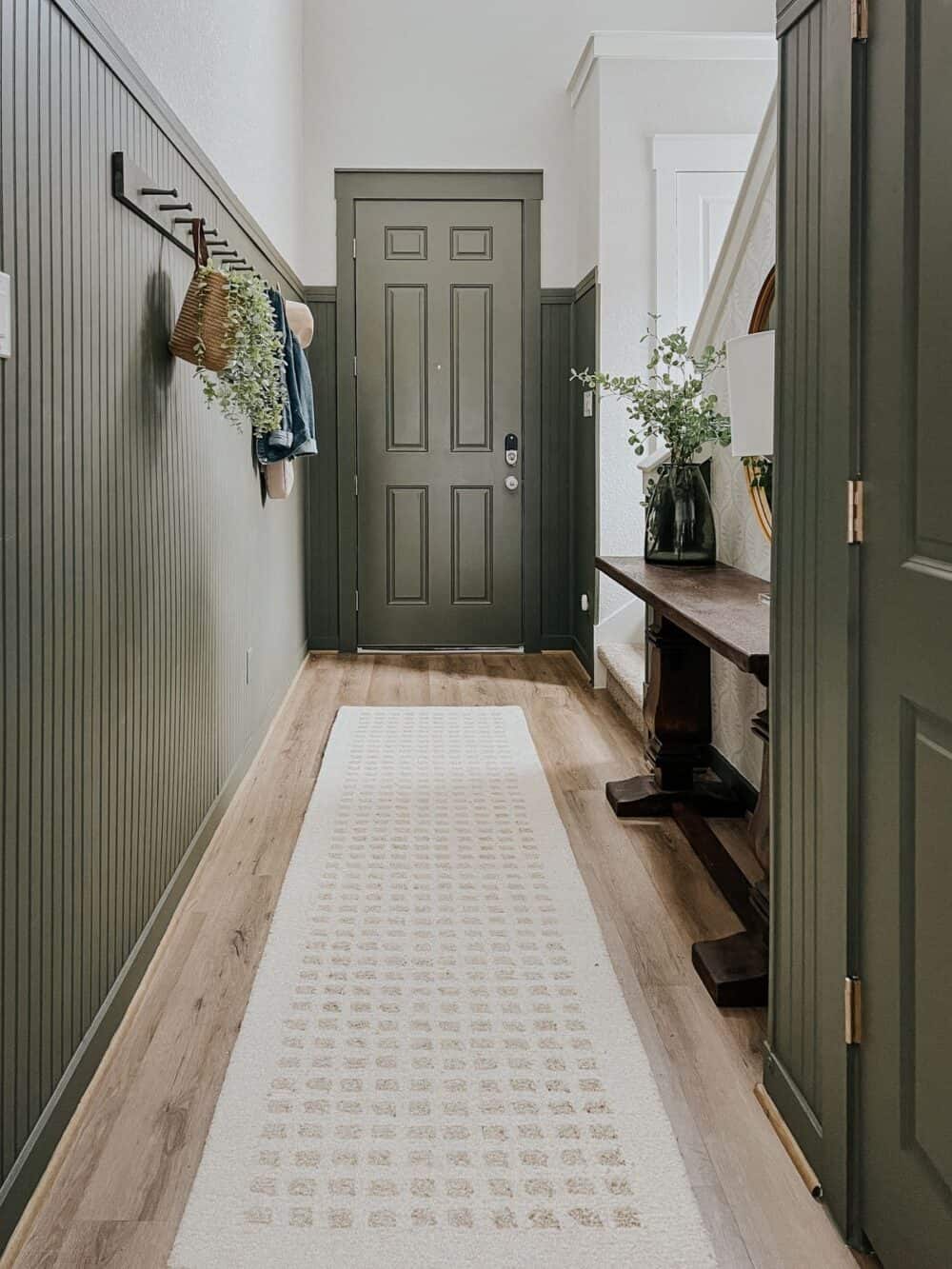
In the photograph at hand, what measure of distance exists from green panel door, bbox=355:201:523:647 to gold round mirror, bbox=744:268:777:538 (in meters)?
2.87

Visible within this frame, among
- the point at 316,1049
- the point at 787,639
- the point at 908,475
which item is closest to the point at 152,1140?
the point at 316,1049

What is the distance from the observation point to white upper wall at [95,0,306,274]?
264 centimetres

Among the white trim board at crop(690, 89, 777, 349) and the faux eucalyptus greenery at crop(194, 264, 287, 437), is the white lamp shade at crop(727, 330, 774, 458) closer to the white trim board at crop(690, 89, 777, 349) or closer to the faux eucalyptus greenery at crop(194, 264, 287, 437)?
the white trim board at crop(690, 89, 777, 349)

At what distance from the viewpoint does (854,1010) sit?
1.56 meters

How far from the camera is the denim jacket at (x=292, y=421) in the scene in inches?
157

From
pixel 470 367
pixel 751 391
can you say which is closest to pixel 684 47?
pixel 470 367

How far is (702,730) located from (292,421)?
5.70ft

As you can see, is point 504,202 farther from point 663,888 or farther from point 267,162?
point 663,888

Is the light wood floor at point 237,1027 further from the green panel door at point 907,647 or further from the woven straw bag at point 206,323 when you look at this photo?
the woven straw bag at point 206,323

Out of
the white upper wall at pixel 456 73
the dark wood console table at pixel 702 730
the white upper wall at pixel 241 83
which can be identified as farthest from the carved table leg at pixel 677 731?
the white upper wall at pixel 456 73

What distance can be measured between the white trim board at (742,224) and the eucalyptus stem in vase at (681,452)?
11 centimetres

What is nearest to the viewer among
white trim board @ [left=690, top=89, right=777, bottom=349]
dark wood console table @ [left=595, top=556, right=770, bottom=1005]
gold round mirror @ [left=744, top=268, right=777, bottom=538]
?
dark wood console table @ [left=595, top=556, right=770, bottom=1005]

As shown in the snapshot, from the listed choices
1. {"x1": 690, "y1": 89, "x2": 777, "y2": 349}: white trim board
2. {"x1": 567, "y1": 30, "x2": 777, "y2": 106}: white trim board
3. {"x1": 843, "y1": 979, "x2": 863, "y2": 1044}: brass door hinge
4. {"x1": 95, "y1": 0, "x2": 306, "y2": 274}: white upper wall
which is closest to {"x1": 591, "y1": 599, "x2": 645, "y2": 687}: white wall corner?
{"x1": 690, "y1": 89, "x2": 777, "y2": 349}: white trim board

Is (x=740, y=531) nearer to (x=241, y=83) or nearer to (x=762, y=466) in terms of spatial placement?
(x=762, y=466)
